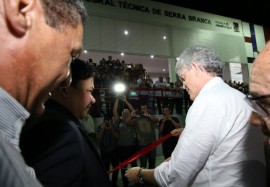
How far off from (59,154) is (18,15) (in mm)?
708

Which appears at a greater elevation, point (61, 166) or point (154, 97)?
point (154, 97)

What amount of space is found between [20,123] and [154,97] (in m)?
8.53

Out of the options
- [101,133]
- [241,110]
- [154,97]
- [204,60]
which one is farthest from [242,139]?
Result: [154,97]

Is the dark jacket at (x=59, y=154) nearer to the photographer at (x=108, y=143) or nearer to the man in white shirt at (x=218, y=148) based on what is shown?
the man in white shirt at (x=218, y=148)

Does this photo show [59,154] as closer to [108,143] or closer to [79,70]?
[79,70]

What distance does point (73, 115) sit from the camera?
153 cm

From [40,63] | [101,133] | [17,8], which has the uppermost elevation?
[17,8]

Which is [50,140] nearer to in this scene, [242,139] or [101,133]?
[242,139]

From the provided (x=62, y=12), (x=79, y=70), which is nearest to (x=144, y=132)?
(x=79, y=70)

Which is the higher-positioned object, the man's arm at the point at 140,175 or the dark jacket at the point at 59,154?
the dark jacket at the point at 59,154

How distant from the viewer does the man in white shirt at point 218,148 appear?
159cm

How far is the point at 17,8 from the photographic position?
616mm

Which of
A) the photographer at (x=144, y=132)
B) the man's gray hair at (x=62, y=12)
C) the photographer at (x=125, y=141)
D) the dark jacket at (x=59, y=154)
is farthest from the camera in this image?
the photographer at (x=144, y=132)

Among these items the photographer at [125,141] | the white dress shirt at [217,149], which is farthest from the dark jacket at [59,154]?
the photographer at [125,141]
